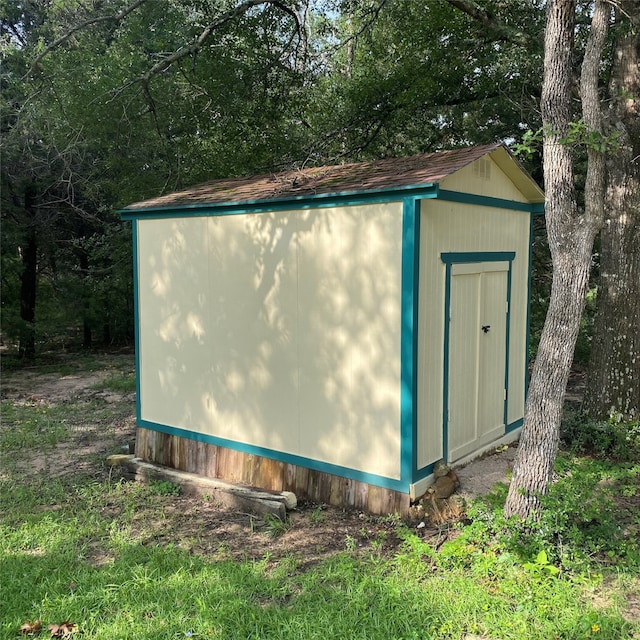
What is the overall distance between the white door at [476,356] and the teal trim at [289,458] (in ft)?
2.21

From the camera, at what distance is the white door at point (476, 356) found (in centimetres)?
527

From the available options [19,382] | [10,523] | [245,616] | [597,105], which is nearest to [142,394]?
[10,523]

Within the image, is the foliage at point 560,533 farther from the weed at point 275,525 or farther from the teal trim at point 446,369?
the weed at point 275,525

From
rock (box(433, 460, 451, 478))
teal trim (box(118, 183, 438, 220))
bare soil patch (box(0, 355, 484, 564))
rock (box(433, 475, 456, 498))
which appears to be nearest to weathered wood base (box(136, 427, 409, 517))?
bare soil patch (box(0, 355, 484, 564))

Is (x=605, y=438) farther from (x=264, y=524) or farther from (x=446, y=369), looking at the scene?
(x=264, y=524)

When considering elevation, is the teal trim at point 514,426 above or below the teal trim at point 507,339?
below

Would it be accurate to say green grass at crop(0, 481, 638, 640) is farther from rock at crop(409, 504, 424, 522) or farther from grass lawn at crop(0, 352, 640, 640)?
rock at crop(409, 504, 424, 522)

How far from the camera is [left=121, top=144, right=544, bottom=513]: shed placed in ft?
15.7

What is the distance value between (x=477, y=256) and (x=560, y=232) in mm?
1453

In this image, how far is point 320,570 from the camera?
407 centimetres

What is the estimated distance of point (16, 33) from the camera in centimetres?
1452

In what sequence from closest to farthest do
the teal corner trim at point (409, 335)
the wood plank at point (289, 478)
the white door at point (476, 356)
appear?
the teal corner trim at point (409, 335) < the white door at point (476, 356) < the wood plank at point (289, 478)

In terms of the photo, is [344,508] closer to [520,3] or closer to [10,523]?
[10,523]

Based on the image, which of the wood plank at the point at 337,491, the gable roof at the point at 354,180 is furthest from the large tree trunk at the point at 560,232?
the wood plank at the point at 337,491
